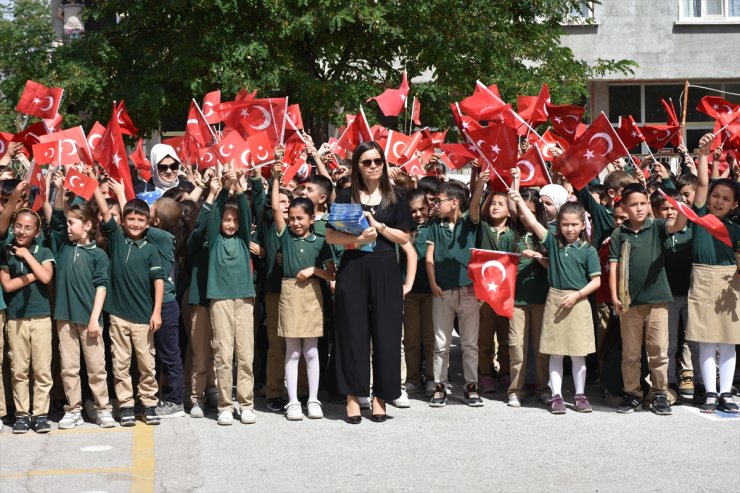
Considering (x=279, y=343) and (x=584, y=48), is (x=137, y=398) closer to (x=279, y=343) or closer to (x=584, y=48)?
(x=279, y=343)

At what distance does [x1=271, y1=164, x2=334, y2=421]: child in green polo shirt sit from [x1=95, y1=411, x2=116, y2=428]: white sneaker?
1.23 m

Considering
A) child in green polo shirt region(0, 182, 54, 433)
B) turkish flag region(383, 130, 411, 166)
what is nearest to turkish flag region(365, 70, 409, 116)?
turkish flag region(383, 130, 411, 166)

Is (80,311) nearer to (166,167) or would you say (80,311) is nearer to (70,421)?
(70,421)

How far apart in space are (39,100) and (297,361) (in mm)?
3834

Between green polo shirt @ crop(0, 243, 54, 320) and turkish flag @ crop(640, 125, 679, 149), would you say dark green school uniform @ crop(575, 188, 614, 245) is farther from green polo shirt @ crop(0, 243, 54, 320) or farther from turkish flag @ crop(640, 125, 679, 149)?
green polo shirt @ crop(0, 243, 54, 320)

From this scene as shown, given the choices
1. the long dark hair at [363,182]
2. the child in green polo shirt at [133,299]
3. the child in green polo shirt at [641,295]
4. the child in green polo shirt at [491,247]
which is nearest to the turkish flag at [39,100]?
the child in green polo shirt at [133,299]

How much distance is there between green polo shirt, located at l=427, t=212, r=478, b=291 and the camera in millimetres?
9133

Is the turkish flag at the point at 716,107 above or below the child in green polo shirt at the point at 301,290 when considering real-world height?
above

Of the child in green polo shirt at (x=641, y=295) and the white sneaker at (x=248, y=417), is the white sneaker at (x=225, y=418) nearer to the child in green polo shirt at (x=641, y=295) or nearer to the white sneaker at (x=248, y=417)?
the white sneaker at (x=248, y=417)

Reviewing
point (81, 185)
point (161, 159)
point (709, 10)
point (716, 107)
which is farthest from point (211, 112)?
point (709, 10)

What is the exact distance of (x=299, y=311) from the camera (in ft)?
28.0

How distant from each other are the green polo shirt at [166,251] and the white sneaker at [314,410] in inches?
50.2

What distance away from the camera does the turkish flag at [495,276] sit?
8805 mm

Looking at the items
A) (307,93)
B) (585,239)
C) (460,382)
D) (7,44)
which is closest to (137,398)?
(460,382)
